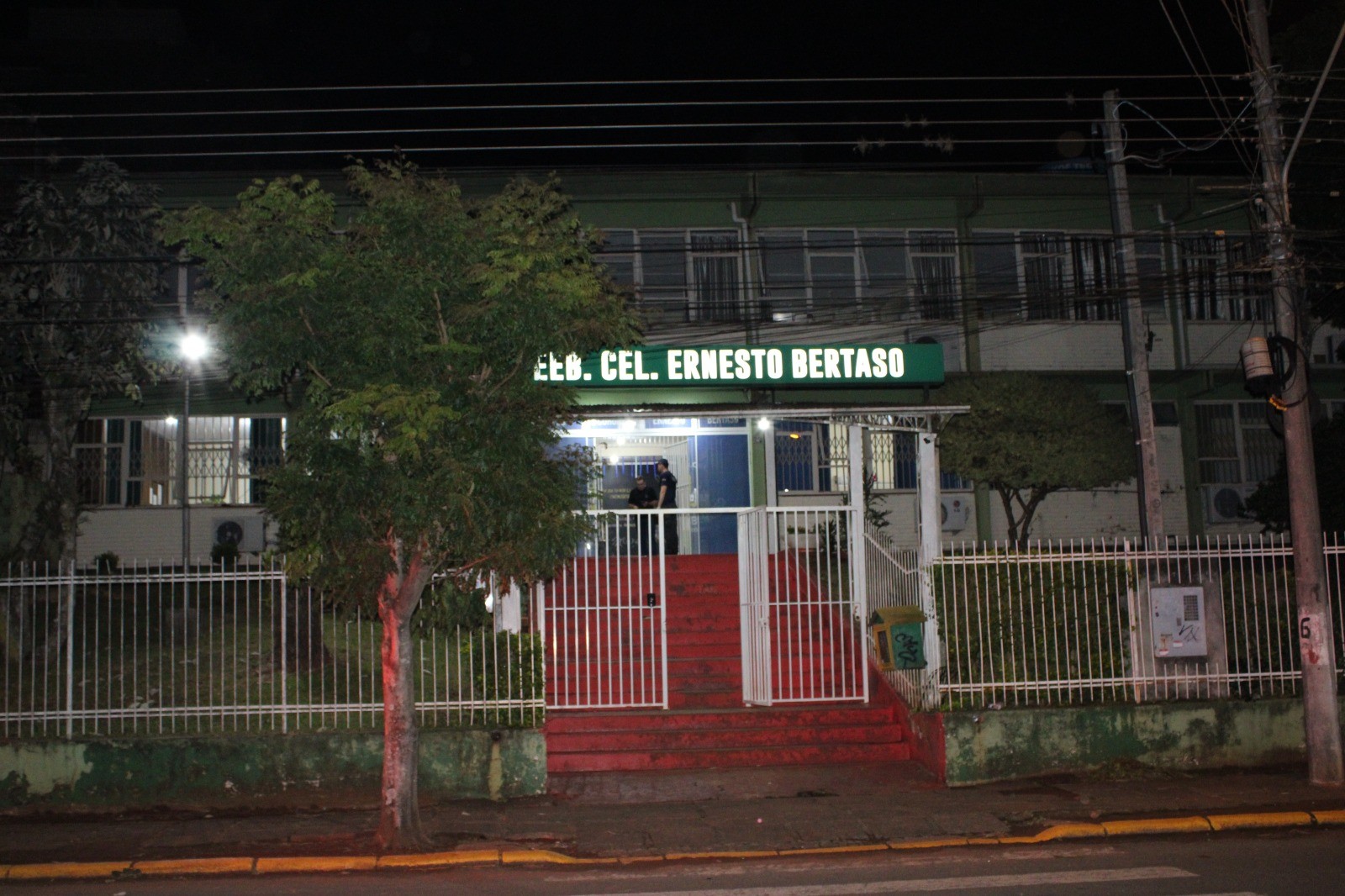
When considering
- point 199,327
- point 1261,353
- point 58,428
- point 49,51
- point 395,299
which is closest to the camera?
point 395,299

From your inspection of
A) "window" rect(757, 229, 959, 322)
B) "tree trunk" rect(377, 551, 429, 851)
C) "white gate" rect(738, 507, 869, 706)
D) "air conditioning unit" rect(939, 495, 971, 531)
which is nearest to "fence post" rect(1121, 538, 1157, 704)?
"white gate" rect(738, 507, 869, 706)

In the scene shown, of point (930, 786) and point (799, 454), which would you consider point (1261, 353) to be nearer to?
point (930, 786)

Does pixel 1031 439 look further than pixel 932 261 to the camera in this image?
No

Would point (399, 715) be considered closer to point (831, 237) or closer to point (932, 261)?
point (831, 237)

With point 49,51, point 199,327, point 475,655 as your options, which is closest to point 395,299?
point 475,655

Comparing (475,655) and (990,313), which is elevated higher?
(990,313)

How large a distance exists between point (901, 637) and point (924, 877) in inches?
145

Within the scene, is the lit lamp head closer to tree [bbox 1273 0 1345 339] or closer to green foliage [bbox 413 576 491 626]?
green foliage [bbox 413 576 491 626]

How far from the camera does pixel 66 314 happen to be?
14.0m

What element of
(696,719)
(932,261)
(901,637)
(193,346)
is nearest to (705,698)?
(696,719)

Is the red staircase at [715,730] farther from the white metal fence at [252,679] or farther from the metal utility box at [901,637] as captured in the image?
the white metal fence at [252,679]

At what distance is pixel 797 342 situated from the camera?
813 inches

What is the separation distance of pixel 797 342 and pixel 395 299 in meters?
12.8

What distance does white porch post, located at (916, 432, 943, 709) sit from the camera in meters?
11.5
